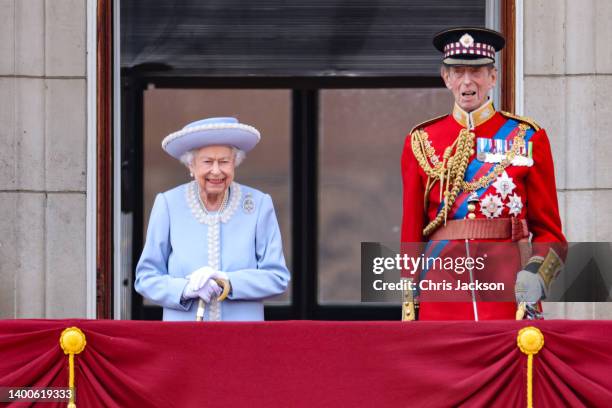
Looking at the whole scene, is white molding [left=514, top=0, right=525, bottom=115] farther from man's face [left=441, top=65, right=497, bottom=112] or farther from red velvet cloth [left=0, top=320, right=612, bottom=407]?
red velvet cloth [left=0, top=320, right=612, bottom=407]

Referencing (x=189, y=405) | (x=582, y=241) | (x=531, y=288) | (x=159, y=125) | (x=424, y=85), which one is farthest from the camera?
(x=159, y=125)

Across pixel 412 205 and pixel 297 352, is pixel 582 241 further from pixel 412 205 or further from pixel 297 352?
pixel 297 352

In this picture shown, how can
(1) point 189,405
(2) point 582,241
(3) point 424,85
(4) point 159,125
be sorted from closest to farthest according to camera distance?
(1) point 189,405
(2) point 582,241
(3) point 424,85
(4) point 159,125

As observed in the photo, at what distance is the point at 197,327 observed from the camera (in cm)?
606

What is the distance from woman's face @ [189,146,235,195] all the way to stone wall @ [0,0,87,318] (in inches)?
85.0

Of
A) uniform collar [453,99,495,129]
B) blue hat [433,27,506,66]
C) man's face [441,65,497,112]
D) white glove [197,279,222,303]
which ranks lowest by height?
white glove [197,279,222,303]

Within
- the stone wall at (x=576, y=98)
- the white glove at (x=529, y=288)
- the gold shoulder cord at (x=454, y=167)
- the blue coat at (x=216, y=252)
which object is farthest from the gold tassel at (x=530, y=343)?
the stone wall at (x=576, y=98)

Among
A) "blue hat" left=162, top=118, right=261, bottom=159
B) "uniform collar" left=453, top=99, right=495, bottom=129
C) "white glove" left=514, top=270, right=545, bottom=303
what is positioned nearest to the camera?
"white glove" left=514, top=270, right=545, bottom=303

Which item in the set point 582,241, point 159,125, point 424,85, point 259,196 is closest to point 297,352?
point 259,196

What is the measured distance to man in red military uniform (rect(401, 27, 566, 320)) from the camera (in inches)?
261

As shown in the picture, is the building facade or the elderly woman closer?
the elderly woman

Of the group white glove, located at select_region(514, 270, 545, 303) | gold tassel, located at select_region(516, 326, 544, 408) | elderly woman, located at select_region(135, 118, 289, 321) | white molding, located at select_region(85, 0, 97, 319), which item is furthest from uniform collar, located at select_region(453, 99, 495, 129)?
white molding, located at select_region(85, 0, 97, 319)

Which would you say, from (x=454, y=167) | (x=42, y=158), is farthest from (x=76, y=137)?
(x=454, y=167)

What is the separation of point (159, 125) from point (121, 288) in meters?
3.13
